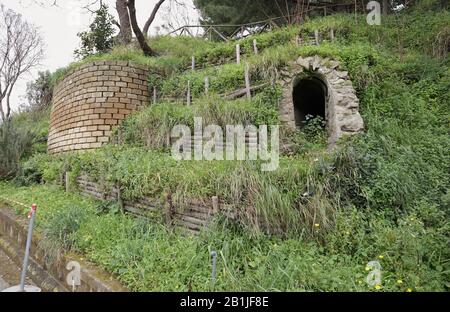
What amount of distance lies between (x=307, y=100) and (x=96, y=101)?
5.53 meters

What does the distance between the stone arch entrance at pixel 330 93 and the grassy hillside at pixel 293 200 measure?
8.2 inches

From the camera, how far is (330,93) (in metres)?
5.99

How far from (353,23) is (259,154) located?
22.9 ft

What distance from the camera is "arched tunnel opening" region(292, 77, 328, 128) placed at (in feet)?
23.4

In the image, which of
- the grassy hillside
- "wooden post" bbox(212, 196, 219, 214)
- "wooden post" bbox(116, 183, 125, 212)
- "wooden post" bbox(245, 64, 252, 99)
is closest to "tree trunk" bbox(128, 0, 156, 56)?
the grassy hillside

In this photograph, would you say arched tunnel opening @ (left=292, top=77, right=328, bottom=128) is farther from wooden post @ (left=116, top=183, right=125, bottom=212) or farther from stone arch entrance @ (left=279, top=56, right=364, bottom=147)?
wooden post @ (left=116, top=183, right=125, bottom=212)

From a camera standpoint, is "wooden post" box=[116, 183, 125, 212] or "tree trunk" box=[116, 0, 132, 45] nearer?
"wooden post" box=[116, 183, 125, 212]

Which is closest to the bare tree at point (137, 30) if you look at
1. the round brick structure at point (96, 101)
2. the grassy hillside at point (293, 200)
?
the round brick structure at point (96, 101)

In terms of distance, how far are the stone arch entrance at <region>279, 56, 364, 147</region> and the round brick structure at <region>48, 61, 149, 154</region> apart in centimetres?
378

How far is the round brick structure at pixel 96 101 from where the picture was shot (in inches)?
265

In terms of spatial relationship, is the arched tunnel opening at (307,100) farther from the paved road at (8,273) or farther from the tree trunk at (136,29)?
the paved road at (8,273)

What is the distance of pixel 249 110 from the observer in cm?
567

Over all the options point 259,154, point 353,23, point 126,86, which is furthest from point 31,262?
point 353,23

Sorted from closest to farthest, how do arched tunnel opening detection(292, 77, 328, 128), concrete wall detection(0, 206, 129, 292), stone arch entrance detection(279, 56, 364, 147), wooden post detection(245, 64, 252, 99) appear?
concrete wall detection(0, 206, 129, 292) → stone arch entrance detection(279, 56, 364, 147) → wooden post detection(245, 64, 252, 99) → arched tunnel opening detection(292, 77, 328, 128)
